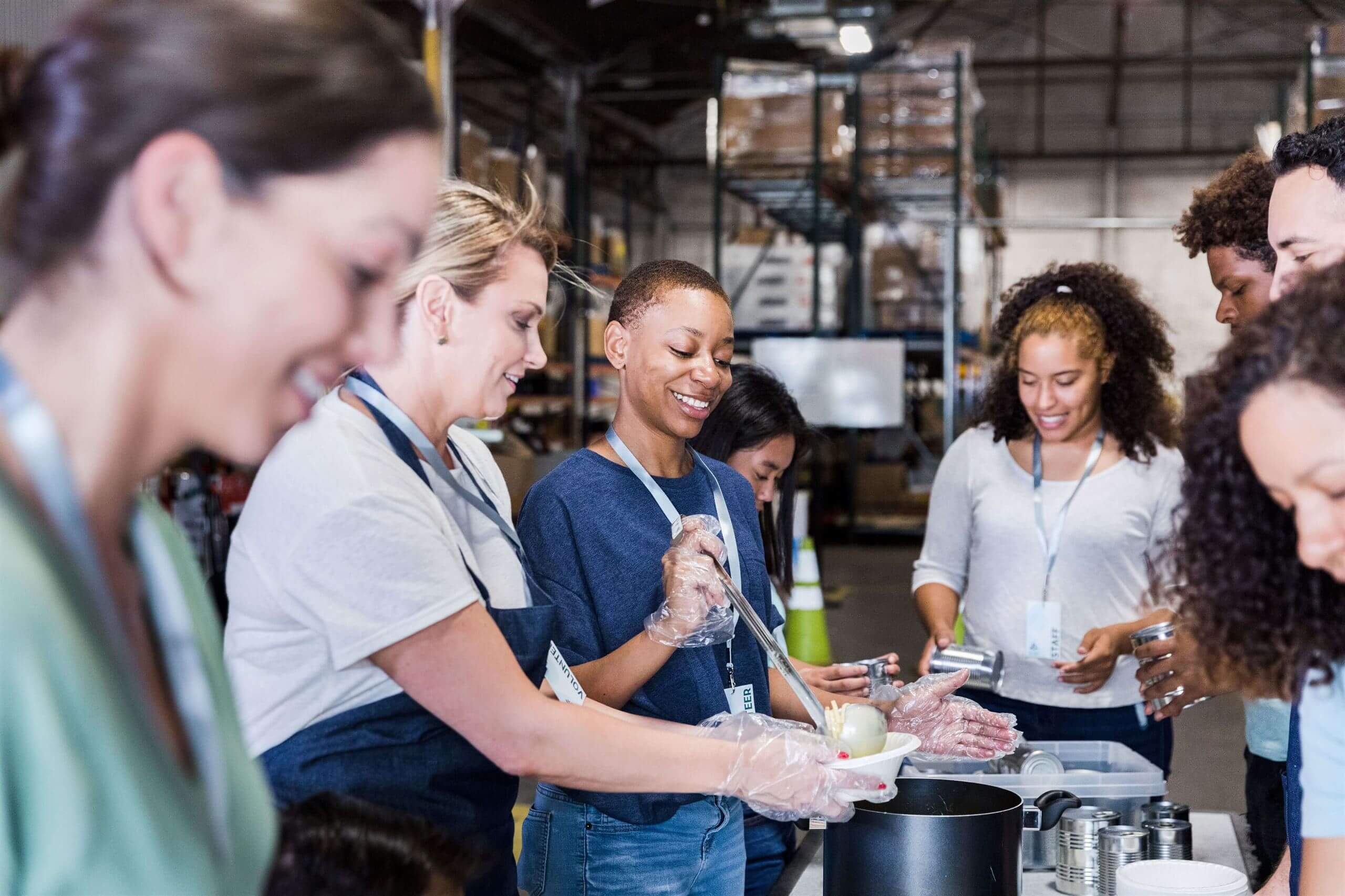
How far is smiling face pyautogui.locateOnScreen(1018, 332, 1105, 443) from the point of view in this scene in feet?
8.61

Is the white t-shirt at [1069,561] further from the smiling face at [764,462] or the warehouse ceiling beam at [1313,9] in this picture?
the warehouse ceiling beam at [1313,9]

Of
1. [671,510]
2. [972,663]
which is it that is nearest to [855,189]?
[972,663]

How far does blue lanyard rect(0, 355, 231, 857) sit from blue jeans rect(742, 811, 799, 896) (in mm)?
1549

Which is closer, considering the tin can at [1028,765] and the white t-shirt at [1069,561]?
the tin can at [1028,765]

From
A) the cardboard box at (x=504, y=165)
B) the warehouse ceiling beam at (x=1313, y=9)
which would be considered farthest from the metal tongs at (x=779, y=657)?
the warehouse ceiling beam at (x=1313, y=9)

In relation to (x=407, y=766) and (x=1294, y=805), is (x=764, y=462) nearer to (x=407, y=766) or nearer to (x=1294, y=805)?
(x=1294, y=805)

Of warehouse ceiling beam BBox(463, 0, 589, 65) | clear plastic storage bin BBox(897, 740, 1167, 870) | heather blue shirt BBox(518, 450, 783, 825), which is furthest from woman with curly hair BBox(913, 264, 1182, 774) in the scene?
warehouse ceiling beam BBox(463, 0, 589, 65)

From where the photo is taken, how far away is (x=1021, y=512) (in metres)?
2.66

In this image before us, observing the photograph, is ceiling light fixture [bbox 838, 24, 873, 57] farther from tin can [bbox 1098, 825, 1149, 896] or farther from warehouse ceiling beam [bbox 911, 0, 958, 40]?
tin can [bbox 1098, 825, 1149, 896]

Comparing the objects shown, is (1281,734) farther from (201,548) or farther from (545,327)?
(545,327)

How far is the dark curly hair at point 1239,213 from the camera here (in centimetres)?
228

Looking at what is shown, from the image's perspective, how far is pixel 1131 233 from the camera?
17.0m

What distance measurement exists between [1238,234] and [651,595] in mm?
1323

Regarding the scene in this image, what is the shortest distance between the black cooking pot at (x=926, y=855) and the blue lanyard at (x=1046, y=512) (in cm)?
117
